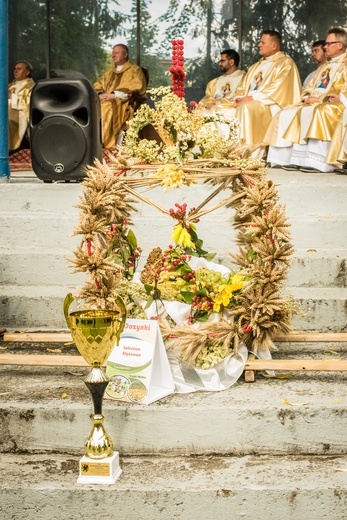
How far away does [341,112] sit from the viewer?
832 cm

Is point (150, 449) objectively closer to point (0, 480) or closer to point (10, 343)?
point (0, 480)

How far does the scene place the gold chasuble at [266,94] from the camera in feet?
30.3

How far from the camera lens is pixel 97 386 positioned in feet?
10.6

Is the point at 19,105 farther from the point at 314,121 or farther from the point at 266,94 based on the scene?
the point at 314,121

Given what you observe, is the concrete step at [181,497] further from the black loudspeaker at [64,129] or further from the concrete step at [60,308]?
the black loudspeaker at [64,129]

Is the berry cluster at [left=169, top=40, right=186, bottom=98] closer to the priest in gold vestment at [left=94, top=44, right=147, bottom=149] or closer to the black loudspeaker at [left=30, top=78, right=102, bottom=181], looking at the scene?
the black loudspeaker at [left=30, top=78, right=102, bottom=181]

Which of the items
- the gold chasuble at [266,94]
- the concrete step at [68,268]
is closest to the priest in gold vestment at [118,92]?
the gold chasuble at [266,94]

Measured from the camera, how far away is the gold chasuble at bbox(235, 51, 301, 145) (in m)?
9.24

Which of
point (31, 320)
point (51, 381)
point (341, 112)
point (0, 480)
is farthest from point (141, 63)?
point (0, 480)

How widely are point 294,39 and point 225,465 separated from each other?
885 centimetres

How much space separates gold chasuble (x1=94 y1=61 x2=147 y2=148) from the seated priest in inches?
39.5

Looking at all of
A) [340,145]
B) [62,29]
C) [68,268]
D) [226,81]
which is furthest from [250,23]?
[68,268]

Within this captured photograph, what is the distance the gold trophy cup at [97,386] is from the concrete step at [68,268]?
1.75 m

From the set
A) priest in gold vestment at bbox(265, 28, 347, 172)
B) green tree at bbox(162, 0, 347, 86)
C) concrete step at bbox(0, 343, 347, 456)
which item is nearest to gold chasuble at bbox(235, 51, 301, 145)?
priest in gold vestment at bbox(265, 28, 347, 172)
